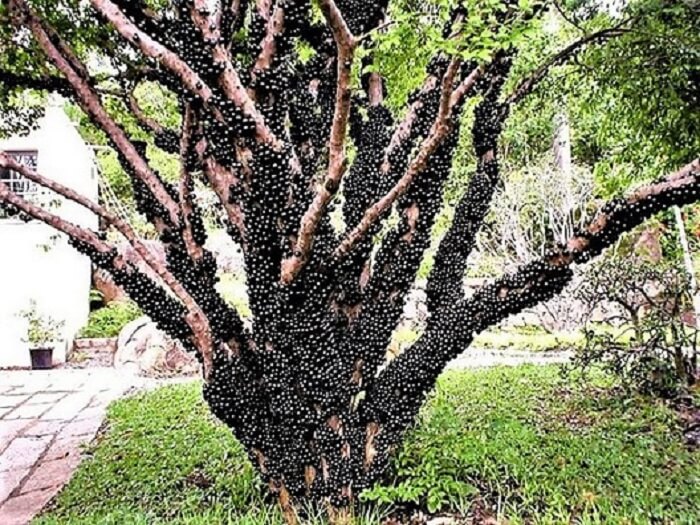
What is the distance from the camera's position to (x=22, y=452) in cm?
513

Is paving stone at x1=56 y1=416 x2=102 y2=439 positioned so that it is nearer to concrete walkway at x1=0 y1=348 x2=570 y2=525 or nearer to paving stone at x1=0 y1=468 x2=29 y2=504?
concrete walkway at x1=0 y1=348 x2=570 y2=525

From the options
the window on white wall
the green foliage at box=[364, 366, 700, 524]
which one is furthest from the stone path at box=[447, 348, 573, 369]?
the window on white wall

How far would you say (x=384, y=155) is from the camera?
3.52 meters

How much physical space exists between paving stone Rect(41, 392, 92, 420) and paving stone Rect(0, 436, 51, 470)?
0.69 metres

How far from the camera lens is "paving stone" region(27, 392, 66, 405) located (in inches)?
271

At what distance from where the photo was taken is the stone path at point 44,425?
4.19 metres

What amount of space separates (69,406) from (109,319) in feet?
14.9

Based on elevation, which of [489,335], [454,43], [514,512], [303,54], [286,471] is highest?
[303,54]

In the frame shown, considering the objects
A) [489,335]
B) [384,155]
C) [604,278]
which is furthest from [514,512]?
[489,335]

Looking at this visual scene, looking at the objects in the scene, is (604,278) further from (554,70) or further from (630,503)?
(630,503)

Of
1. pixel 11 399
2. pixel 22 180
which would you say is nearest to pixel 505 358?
pixel 11 399

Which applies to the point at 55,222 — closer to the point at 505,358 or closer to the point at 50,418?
the point at 50,418

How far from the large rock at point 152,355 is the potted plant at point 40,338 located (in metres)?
1.16

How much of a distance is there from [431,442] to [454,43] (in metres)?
2.42
